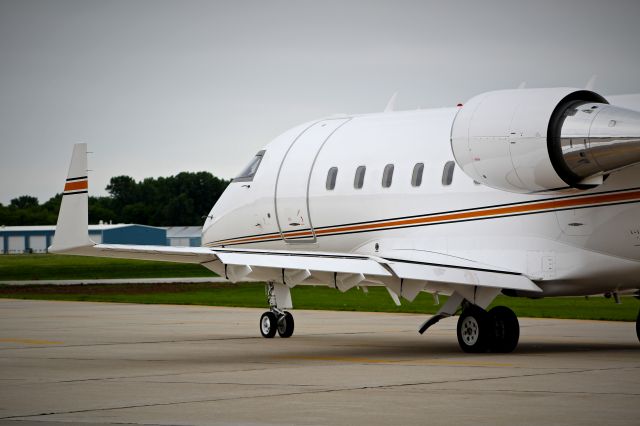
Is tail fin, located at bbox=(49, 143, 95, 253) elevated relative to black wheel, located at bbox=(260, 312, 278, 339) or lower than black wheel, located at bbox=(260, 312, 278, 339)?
elevated

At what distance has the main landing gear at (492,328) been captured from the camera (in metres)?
18.8

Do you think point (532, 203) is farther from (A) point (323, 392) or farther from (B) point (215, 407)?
(B) point (215, 407)

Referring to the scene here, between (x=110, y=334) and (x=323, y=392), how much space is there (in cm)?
1226

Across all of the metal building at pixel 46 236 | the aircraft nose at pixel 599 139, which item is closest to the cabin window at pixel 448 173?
the aircraft nose at pixel 599 139

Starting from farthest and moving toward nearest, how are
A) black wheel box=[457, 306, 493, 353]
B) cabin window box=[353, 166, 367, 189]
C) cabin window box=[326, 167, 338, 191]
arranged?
cabin window box=[326, 167, 338, 191] → cabin window box=[353, 166, 367, 189] → black wheel box=[457, 306, 493, 353]

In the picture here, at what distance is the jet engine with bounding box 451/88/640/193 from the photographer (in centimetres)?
1644

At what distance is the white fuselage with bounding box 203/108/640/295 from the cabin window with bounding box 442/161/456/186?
0.07m

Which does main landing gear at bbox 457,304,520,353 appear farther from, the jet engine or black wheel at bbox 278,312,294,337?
black wheel at bbox 278,312,294,337

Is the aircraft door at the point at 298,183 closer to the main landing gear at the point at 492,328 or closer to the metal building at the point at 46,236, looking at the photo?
the main landing gear at the point at 492,328

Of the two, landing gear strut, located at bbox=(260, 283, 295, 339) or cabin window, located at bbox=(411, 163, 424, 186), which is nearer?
cabin window, located at bbox=(411, 163, 424, 186)

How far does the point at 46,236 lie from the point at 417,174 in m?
126

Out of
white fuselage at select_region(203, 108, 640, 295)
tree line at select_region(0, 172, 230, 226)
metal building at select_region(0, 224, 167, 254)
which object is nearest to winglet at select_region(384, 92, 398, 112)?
white fuselage at select_region(203, 108, 640, 295)

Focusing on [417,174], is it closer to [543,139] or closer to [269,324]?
[543,139]

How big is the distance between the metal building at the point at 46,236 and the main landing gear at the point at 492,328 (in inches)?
4643
